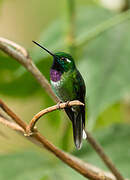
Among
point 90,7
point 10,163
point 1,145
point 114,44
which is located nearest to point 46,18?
point 90,7

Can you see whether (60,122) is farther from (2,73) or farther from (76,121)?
(76,121)

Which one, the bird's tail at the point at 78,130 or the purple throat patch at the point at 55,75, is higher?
the purple throat patch at the point at 55,75

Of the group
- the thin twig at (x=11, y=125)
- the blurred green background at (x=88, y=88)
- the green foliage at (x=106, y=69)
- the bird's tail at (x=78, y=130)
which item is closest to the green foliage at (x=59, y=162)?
the blurred green background at (x=88, y=88)

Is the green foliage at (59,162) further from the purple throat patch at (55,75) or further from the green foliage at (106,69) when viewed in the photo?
the purple throat patch at (55,75)

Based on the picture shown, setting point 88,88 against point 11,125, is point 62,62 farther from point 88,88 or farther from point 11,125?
point 88,88

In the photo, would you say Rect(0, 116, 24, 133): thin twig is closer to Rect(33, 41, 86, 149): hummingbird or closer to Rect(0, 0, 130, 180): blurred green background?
Rect(33, 41, 86, 149): hummingbird

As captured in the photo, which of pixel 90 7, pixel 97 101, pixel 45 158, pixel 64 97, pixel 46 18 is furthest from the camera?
pixel 46 18

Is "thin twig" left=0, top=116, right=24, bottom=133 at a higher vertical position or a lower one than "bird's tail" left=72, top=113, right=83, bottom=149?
higher

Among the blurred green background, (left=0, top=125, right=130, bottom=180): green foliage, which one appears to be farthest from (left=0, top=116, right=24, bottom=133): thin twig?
(left=0, top=125, right=130, bottom=180): green foliage
